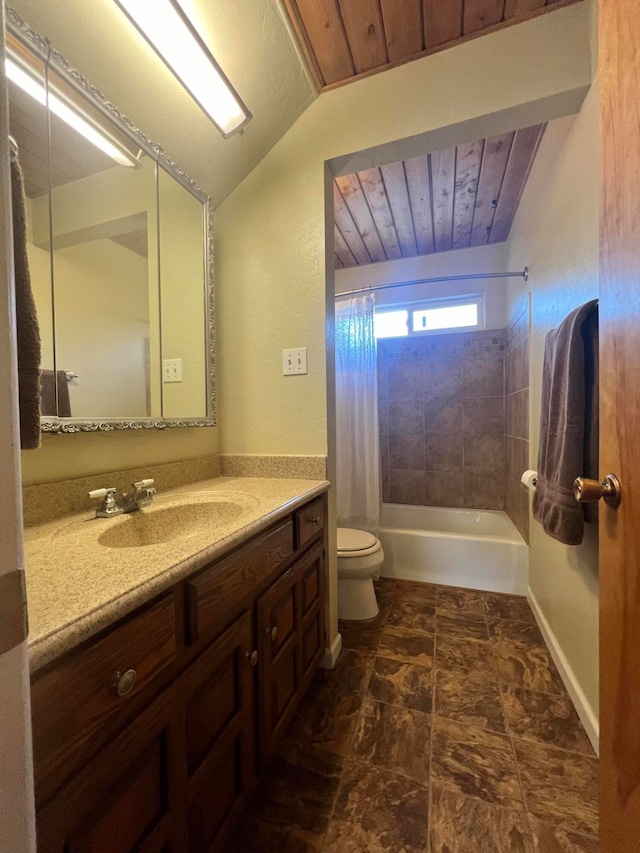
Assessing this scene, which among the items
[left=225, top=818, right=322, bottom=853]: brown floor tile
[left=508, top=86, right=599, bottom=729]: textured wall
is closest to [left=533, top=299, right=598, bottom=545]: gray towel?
[left=508, top=86, right=599, bottom=729]: textured wall

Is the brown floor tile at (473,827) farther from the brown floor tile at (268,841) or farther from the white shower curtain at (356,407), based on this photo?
the white shower curtain at (356,407)

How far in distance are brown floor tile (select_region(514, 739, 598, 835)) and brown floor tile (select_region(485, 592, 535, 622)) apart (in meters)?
0.76

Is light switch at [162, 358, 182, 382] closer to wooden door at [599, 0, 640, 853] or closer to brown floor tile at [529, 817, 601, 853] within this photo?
wooden door at [599, 0, 640, 853]

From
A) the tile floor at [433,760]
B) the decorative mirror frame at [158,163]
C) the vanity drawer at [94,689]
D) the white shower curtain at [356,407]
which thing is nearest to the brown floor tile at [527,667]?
the tile floor at [433,760]

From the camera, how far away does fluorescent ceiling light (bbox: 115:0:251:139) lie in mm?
930

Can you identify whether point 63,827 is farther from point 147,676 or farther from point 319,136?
point 319,136

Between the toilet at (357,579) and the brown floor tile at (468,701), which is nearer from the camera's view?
the brown floor tile at (468,701)

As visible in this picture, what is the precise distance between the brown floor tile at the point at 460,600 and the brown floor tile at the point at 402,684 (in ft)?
1.84

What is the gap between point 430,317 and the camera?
9.25ft

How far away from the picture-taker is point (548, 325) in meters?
1.56

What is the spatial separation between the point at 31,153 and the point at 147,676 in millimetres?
1300

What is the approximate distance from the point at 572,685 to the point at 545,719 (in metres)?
0.18


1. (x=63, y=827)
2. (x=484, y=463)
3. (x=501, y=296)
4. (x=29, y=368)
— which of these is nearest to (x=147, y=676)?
(x=63, y=827)

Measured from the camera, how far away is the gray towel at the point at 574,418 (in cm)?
107
